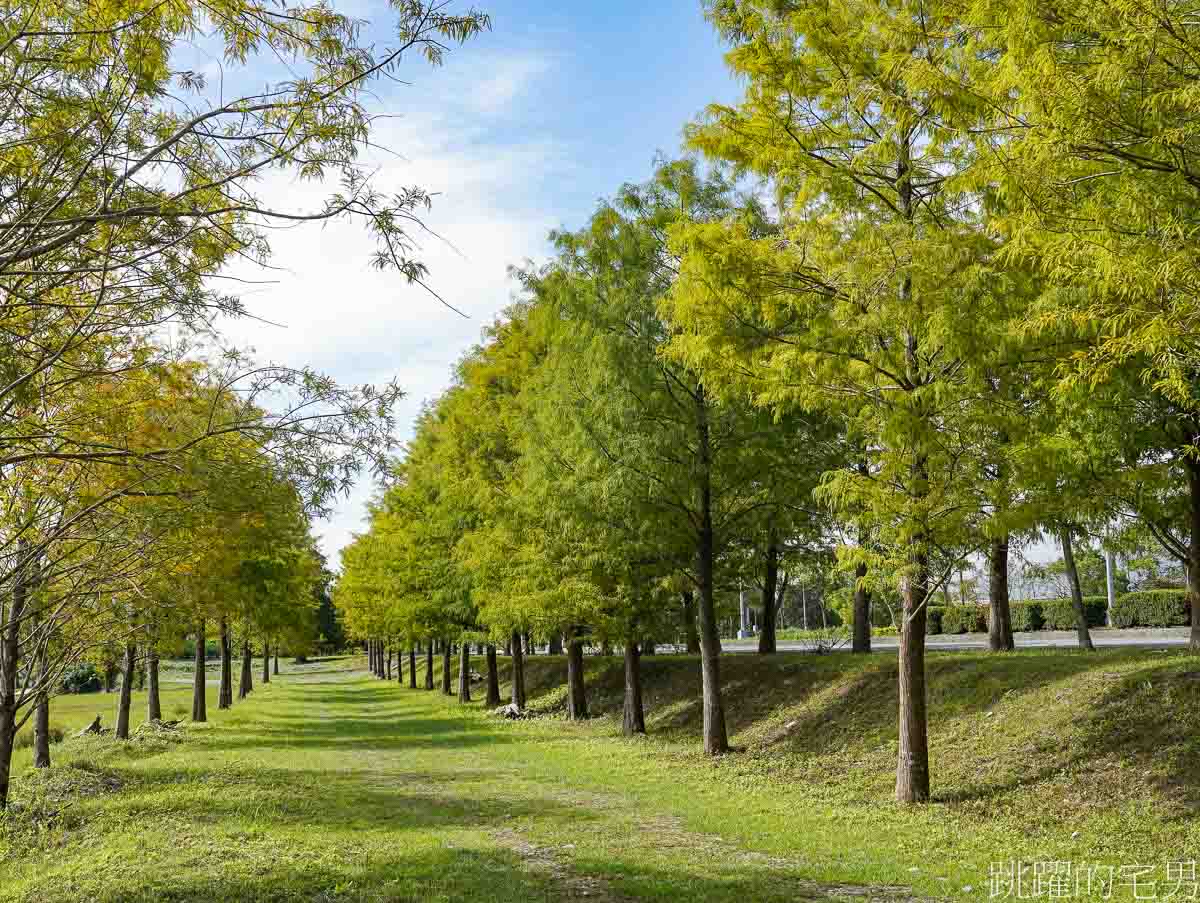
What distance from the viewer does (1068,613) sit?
114 ft

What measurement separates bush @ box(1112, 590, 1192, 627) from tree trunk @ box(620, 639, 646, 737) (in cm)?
1977

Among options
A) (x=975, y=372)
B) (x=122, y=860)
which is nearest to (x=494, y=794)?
(x=122, y=860)

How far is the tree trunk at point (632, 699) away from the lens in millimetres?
19953

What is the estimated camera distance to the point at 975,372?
9742 millimetres

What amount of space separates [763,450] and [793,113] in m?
5.58

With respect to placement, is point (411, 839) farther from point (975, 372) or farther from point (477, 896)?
point (975, 372)

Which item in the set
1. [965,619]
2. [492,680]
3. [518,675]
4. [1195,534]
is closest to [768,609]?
[518,675]

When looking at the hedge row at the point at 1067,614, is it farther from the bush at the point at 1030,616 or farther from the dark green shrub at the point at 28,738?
the dark green shrub at the point at 28,738

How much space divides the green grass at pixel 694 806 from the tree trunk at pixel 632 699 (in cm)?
155

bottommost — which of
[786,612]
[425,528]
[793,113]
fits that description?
[786,612]

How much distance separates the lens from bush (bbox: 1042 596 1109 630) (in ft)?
114

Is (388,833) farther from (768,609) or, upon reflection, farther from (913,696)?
(768,609)

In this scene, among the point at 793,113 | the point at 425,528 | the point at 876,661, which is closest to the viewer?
the point at 793,113

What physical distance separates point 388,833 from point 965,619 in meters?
30.5
